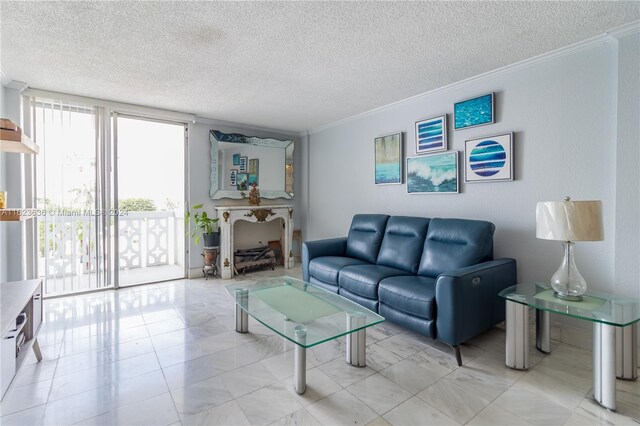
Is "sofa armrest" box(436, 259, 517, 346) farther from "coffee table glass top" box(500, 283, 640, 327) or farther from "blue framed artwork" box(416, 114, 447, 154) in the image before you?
"blue framed artwork" box(416, 114, 447, 154)

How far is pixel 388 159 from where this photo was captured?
380 centimetres

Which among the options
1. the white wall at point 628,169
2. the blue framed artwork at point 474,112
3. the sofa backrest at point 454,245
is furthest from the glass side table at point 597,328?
the blue framed artwork at point 474,112

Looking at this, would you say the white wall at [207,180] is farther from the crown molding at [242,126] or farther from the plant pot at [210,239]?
the plant pot at [210,239]

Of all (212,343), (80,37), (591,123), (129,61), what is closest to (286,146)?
(129,61)

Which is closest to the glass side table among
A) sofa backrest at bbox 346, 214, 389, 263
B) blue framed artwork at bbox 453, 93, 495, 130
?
sofa backrest at bbox 346, 214, 389, 263

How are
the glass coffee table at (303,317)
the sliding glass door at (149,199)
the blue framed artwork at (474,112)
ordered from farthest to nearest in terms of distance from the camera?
1. the sliding glass door at (149,199)
2. the blue framed artwork at (474,112)
3. the glass coffee table at (303,317)

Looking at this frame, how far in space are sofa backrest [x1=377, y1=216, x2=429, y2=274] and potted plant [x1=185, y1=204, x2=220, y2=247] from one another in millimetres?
2461

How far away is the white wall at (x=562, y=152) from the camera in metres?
2.11

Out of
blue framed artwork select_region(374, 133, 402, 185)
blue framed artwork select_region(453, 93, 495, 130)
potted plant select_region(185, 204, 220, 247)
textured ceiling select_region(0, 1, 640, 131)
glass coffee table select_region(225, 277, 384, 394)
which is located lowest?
glass coffee table select_region(225, 277, 384, 394)

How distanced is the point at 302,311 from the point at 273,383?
49cm

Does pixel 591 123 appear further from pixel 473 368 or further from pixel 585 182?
pixel 473 368

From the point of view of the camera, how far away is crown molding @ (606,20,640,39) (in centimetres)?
204

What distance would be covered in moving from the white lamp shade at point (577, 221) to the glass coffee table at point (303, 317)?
4.14 ft

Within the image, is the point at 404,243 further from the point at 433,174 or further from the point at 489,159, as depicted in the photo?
the point at 489,159
